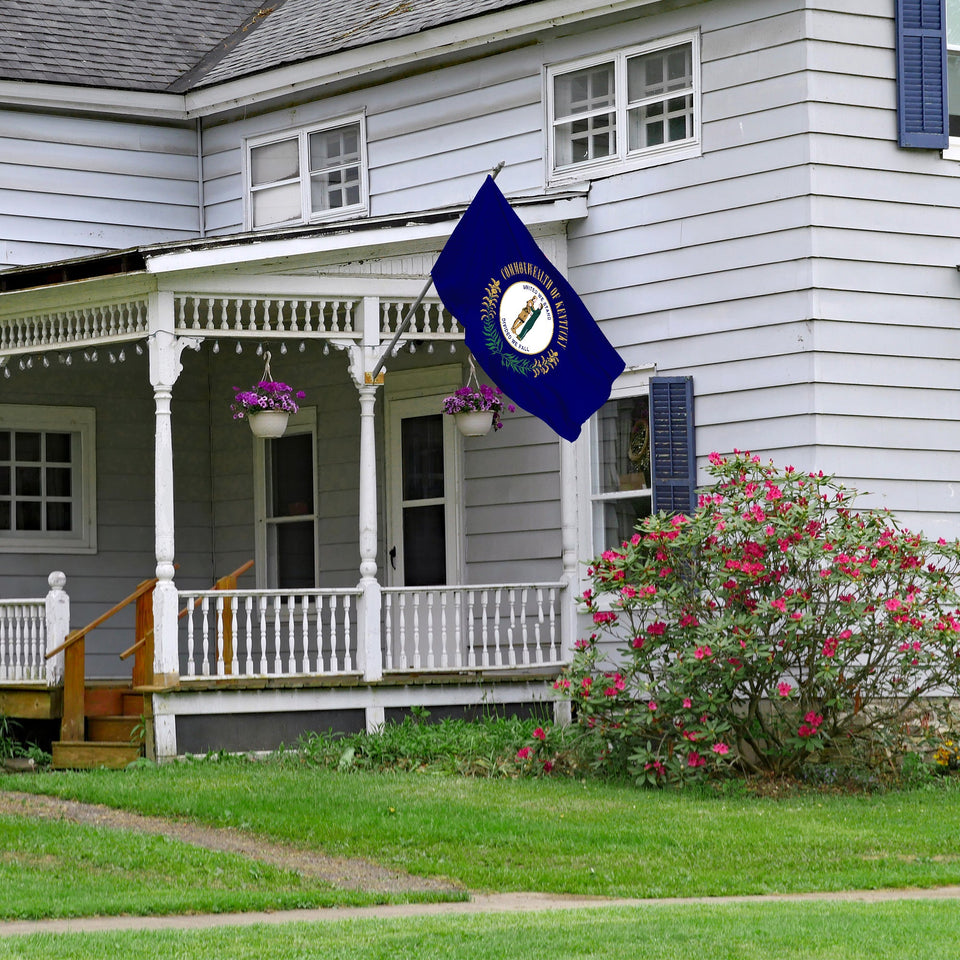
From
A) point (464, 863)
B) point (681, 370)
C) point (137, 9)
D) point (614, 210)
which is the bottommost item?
point (464, 863)

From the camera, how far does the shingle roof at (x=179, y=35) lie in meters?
15.6

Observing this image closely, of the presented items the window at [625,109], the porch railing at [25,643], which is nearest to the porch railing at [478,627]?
the porch railing at [25,643]

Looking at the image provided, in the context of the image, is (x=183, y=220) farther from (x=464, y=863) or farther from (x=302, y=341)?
(x=464, y=863)

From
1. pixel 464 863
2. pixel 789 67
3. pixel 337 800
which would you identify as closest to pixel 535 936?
pixel 464 863

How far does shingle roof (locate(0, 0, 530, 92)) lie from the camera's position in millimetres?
15617

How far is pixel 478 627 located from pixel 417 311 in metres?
2.83

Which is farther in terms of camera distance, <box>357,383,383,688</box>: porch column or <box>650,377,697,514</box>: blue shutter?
<box>650,377,697,514</box>: blue shutter

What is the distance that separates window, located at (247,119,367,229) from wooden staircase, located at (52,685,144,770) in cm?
499

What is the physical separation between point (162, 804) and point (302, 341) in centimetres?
616

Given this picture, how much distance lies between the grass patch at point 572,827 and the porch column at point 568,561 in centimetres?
198

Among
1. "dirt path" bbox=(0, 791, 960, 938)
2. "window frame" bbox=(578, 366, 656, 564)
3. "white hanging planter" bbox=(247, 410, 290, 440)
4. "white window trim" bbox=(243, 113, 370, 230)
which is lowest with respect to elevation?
"dirt path" bbox=(0, 791, 960, 938)

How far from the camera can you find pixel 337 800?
10484 millimetres

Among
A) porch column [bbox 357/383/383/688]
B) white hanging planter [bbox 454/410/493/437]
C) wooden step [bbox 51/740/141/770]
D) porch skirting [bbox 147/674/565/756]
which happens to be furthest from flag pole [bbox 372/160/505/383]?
wooden step [bbox 51/740/141/770]

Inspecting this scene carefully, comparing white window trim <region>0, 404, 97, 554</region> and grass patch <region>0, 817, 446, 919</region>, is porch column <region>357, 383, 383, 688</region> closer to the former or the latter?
Answer: grass patch <region>0, 817, 446, 919</region>
